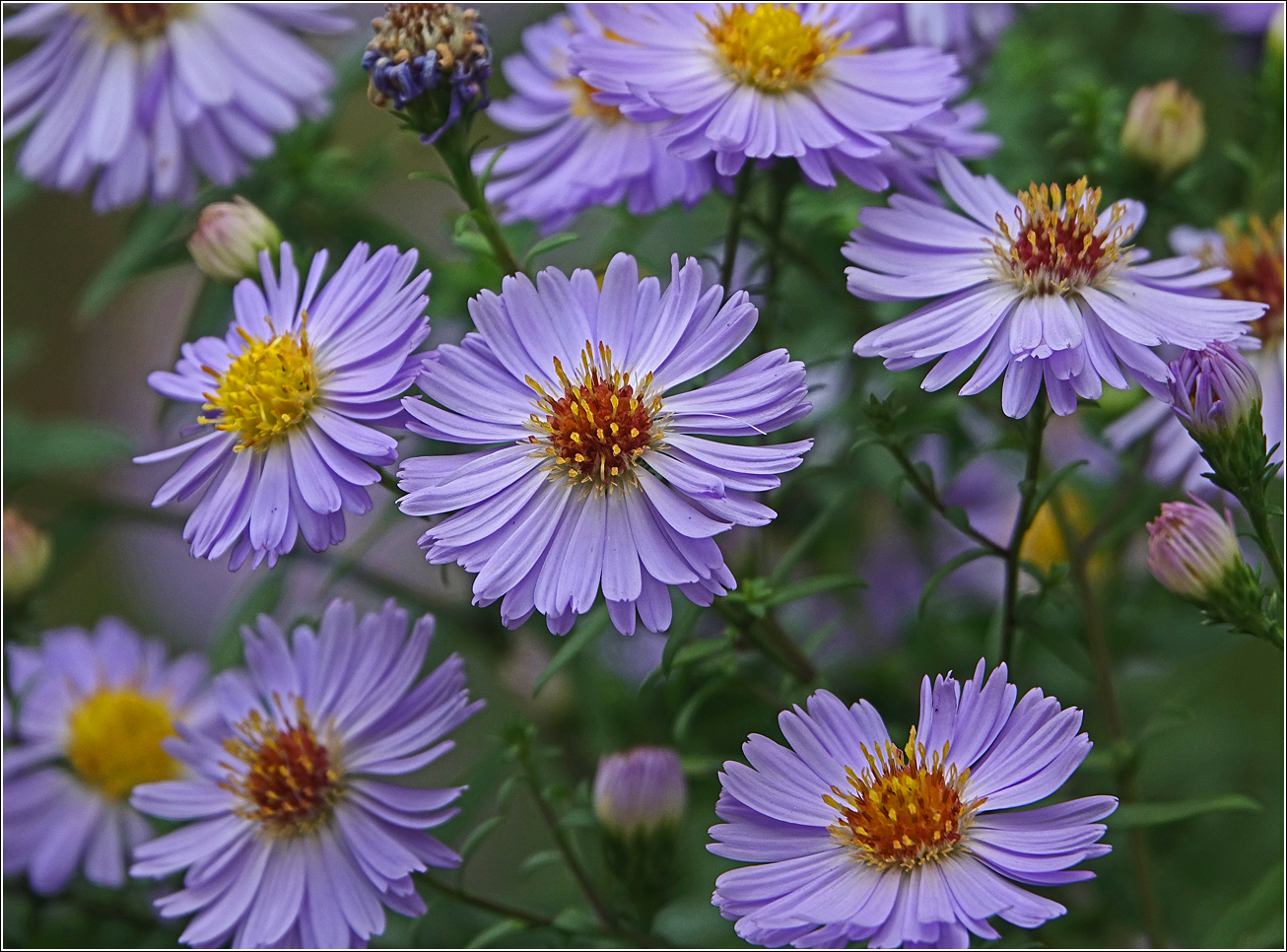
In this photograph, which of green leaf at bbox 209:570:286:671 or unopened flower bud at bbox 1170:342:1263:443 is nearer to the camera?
unopened flower bud at bbox 1170:342:1263:443

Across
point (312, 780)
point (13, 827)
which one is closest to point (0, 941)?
point (13, 827)

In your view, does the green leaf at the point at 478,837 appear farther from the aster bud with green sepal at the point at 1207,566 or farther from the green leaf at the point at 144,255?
the green leaf at the point at 144,255

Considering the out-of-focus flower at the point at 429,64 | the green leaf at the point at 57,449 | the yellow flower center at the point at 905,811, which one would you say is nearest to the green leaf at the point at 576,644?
the yellow flower center at the point at 905,811

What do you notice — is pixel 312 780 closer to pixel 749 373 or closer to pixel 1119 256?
pixel 749 373

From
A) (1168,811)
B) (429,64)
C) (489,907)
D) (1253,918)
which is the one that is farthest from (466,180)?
(1253,918)

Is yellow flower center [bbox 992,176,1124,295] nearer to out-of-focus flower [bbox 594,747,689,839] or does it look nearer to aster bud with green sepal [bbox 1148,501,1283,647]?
aster bud with green sepal [bbox 1148,501,1283,647]

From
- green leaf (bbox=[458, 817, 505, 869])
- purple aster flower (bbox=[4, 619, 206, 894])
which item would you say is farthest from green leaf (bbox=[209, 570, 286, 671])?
green leaf (bbox=[458, 817, 505, 869])
